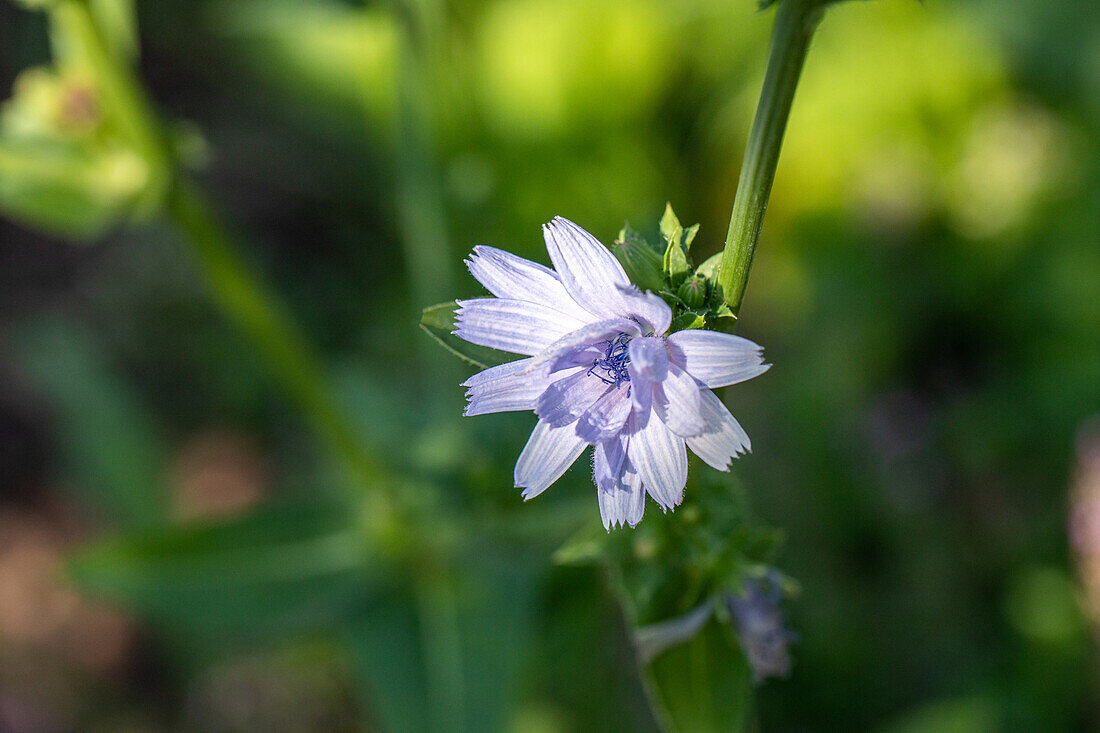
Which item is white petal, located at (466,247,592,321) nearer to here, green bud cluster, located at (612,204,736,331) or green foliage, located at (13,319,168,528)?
green bud cluster, located at (612,204,736,331)

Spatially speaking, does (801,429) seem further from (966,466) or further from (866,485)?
(966,466)

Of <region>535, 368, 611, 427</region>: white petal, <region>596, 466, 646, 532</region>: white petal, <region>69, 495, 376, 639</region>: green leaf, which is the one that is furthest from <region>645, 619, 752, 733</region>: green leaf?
<region>69, 495, 376, 639</region>: green leaf

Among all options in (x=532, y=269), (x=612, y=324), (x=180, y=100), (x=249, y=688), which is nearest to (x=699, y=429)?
(x=612, y=324)

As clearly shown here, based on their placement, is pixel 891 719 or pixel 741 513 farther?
pixel 891 719

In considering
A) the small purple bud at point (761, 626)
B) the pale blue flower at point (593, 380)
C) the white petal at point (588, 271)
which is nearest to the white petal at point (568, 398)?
the pale blue flower at point (593, 380)

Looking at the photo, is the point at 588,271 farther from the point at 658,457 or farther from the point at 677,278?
the point at 658,457

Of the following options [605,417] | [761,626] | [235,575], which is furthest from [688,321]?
[235,575]
